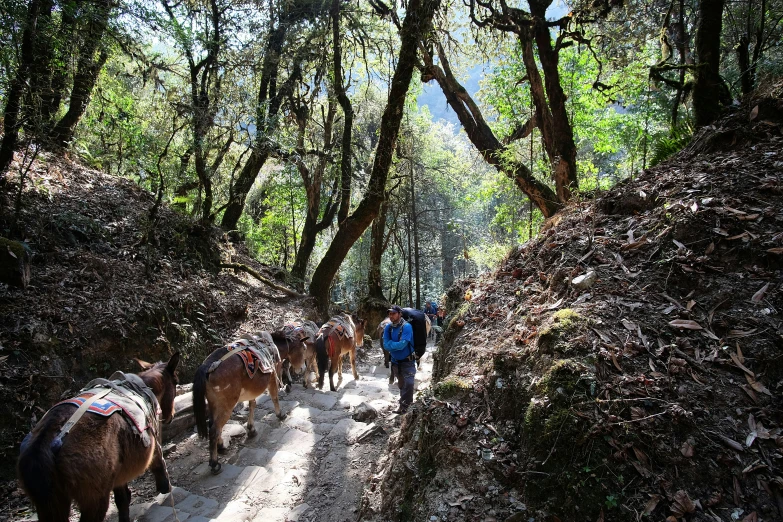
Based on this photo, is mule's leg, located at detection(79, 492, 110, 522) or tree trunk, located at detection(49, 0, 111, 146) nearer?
mule's leg, located at detection(79, 492, 110, 522)

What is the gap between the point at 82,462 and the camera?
3.62m

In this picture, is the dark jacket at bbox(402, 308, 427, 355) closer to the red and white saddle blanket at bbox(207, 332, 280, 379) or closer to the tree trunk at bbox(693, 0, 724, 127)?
the red and white saddle blanket at bbox(207, 332, 280, 379)

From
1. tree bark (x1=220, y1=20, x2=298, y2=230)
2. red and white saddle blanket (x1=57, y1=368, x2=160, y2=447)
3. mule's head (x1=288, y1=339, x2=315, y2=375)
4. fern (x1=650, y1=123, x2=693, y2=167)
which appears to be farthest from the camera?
tree bark (x1=220, y1=20, x2=298, y2=230)

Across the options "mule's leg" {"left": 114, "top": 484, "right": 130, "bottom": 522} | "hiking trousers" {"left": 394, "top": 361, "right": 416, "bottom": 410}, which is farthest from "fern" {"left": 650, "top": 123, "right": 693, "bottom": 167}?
"mule's leg" {"left": 114, "top": 484, "right": 130, "bottom": 522}

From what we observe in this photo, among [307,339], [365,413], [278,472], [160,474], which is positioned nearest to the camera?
[160,474]

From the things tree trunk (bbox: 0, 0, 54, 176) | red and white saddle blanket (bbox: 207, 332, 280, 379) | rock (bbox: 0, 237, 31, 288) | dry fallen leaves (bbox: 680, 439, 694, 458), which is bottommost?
dry fallen leaves (bbox: 680, 439, 694, 458)

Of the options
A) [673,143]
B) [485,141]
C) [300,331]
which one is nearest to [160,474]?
[300,331]

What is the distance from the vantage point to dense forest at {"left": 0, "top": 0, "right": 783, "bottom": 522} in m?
3.06

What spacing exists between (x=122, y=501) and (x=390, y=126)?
400 inches

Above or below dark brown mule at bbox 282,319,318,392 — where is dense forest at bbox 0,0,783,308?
above

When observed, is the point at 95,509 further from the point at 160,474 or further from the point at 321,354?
the point at 321,354

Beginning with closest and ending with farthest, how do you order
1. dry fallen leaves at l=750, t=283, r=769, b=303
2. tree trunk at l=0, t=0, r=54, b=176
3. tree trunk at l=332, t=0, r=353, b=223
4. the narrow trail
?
dry fallen leaves at l=750, t=283, r=769, b=303 < the narrow trail < tree trunk at l=0, t=0, r=54, b=176 < tree trunk at l=332, t=0, r=353, b=223

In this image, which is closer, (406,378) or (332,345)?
(406,378)

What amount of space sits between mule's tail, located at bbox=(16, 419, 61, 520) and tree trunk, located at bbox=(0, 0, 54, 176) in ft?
19.4
